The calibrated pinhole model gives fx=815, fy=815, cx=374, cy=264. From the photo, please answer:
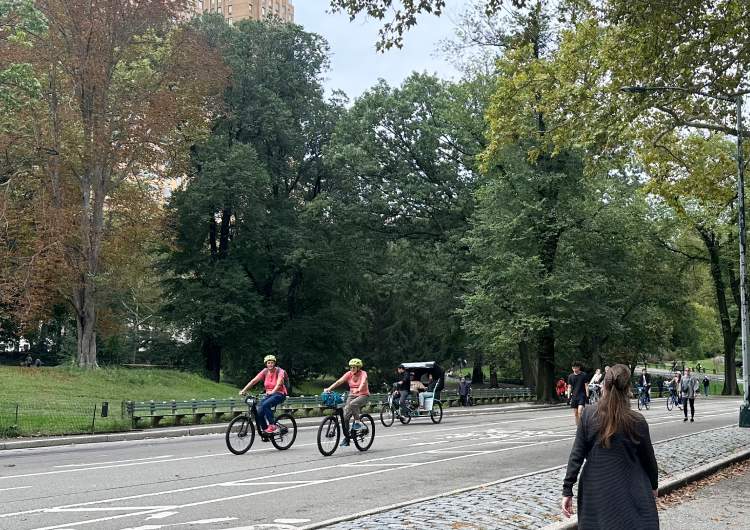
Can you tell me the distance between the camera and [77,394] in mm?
30312

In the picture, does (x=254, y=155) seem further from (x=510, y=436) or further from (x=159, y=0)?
(x=510, y=436)

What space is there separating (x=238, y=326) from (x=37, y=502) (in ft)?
138

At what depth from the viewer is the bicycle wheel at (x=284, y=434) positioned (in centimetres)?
1689

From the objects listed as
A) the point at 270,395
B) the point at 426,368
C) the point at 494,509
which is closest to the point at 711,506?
the point at 494,509

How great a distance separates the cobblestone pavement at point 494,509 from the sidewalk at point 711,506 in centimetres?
49

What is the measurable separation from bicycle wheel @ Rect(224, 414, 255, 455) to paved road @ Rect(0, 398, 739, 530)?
0.88 feet

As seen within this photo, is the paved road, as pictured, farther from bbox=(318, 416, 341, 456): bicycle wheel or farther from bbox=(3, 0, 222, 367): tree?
bbox=(3, 0, 222, 367): tree

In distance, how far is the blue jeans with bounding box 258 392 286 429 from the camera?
16.4m

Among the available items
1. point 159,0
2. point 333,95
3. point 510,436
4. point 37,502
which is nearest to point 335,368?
point 333,95

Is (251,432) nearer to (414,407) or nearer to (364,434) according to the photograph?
(364,434)

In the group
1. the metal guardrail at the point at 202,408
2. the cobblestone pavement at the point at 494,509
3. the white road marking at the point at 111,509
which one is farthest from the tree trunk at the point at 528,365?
the white road marking at the point at 111,509

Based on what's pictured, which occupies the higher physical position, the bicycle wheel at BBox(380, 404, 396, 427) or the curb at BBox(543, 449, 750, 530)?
the curb at BBox(543, 449, 750, 530)

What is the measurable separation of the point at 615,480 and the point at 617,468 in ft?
0.26

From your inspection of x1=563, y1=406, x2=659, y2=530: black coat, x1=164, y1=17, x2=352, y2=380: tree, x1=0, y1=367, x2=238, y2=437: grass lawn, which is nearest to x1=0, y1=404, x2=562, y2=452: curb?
x1=0, y1=367, x2=238, y2=437: grass lawn
